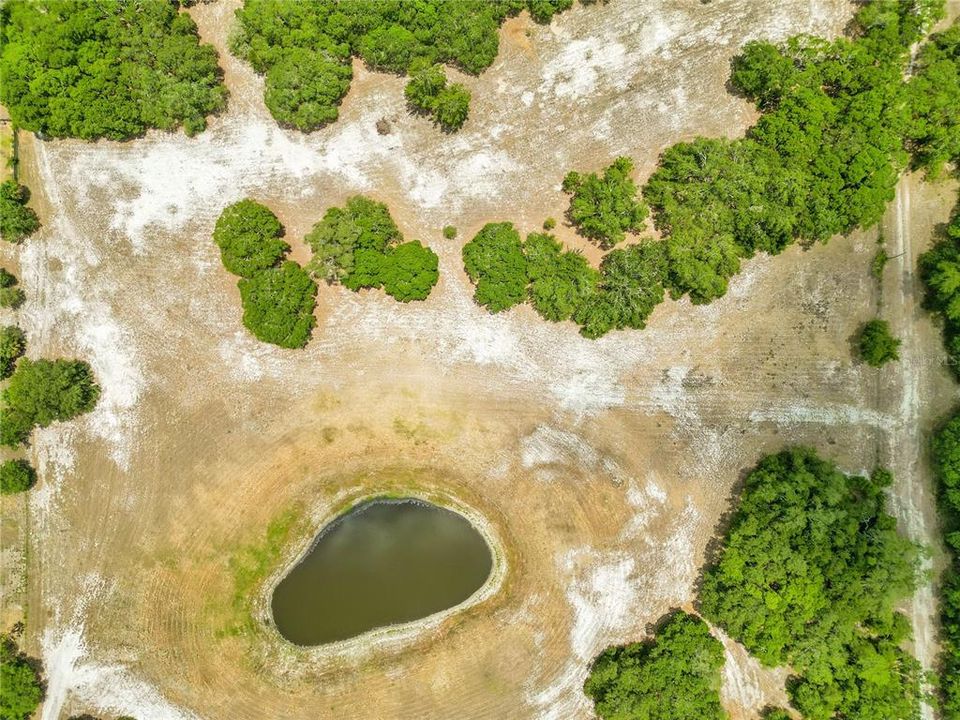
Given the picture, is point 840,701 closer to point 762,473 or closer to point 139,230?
Answer: point 762,473

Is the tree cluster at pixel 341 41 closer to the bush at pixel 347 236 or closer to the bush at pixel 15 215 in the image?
the bush at pixel 347 236

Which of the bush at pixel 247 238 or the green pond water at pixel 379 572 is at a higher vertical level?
the bush at pixel 247 238

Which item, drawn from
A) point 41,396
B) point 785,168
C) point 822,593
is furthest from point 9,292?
point 822,593

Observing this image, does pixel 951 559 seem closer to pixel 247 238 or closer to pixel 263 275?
pixel 263 275

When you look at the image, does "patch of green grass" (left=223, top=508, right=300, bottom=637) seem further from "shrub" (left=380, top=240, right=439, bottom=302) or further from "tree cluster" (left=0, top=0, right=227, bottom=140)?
"tree cluster" (left=0, top=0, right=227, bottom=140)

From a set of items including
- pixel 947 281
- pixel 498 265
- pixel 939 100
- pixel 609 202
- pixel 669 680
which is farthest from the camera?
pixel 498 265

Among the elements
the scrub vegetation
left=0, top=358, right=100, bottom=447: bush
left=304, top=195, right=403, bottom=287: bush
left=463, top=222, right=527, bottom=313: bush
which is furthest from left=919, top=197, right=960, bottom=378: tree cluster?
left=0, top=358, right=100, bottom=447: bush

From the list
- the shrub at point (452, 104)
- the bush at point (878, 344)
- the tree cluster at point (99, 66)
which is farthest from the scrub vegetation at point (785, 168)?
the tree cluster at point (99, 66)
